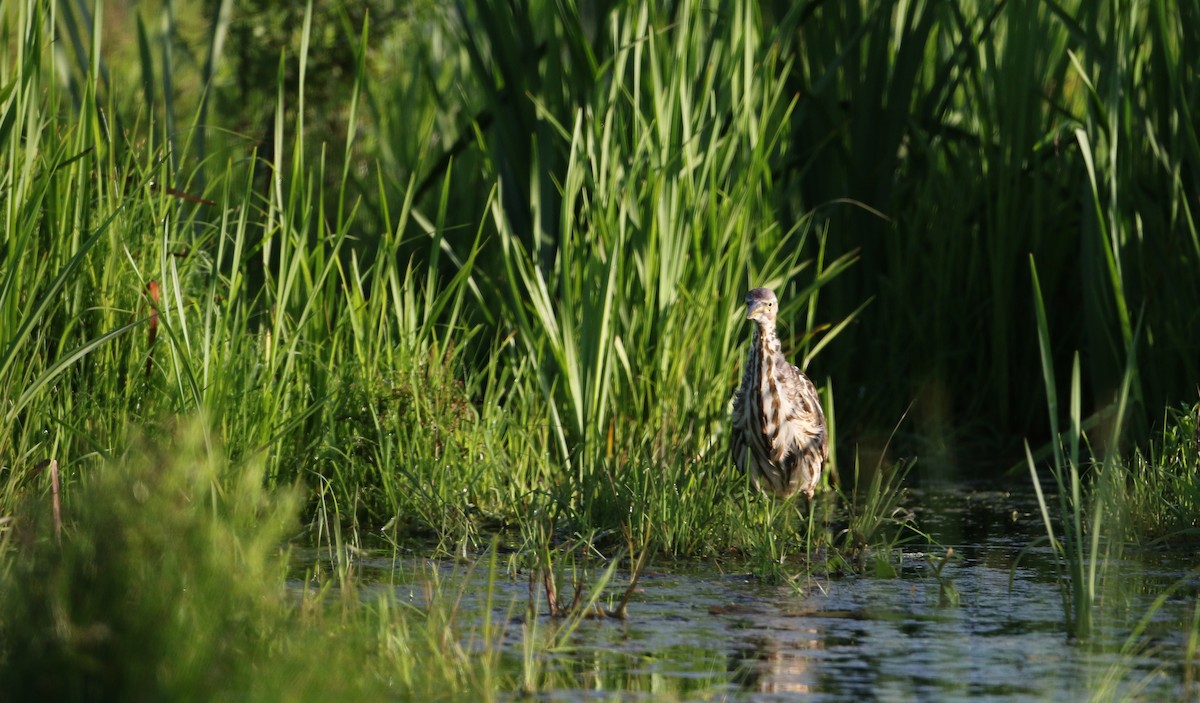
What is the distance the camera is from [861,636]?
4109 mm

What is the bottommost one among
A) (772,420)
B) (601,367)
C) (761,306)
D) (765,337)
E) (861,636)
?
(861,636)

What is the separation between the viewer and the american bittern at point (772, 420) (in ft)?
18.3

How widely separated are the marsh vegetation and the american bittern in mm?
213

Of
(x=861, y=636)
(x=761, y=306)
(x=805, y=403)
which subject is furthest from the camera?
(x=805, y=403)

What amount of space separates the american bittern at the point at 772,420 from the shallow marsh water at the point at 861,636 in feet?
2.19

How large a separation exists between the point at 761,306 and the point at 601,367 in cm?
60

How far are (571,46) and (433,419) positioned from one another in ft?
5.01

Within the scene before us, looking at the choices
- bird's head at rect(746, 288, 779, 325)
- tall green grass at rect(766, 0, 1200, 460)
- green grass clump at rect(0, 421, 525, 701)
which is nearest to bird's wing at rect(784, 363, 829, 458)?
bird's head at rect(746, 288, 779, 325)

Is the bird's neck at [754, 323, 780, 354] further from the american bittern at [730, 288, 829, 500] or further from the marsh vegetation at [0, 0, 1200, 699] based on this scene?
the marsh vegetation at [0, 0, 1200, 699]

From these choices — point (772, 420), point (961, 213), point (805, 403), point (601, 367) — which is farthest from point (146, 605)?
point (961, 213)

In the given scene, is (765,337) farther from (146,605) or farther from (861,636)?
(146,605)

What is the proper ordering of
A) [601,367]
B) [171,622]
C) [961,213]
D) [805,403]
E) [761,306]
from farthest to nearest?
1. [961,213]
2. [805,403]
3. [601,367]
4. [761,306]
5. [171,622]

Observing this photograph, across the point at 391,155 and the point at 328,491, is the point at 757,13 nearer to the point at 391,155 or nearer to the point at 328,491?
the point at 328,491

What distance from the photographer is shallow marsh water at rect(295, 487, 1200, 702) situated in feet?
11.8
